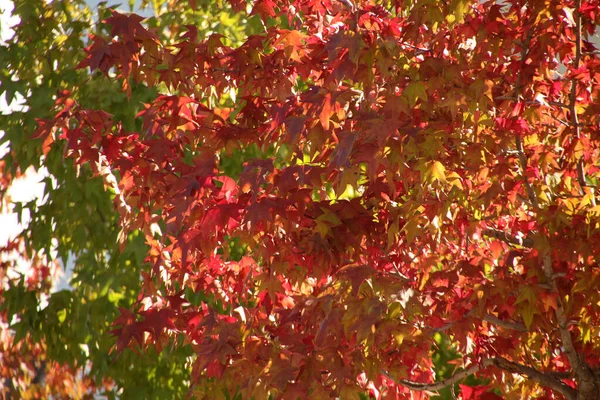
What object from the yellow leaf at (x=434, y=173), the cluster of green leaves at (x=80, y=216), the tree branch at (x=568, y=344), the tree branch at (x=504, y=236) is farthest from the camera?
the cluster of green leaves at (x=80, y=216)

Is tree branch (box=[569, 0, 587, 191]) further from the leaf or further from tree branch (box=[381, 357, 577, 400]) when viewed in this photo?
tree branch (box=[381, 357, 577, 400])

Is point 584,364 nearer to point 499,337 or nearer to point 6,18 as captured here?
point 499,337

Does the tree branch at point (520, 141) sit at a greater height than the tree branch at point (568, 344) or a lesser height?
greater

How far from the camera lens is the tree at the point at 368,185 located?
1.88 metres

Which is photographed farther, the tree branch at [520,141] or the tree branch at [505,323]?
the tree branch at [505,323]

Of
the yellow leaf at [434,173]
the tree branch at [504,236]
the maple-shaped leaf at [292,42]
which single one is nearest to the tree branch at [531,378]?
the tree branch at [504,236]

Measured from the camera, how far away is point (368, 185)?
2221mm

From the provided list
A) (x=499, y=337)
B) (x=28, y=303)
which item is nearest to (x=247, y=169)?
(x=499, y=337)

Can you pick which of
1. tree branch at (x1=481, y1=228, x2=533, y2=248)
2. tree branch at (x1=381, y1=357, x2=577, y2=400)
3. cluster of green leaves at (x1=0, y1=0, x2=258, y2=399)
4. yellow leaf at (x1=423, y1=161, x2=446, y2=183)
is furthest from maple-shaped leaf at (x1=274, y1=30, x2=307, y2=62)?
cluster of green leaves at (x1=0, y1=0, x2=258, y2=399)

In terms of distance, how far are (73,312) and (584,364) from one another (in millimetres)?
2523

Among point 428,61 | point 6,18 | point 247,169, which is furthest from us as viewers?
point 6,18

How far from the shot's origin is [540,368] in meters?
2.71

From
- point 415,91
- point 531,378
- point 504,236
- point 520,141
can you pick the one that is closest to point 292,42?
point 415,91

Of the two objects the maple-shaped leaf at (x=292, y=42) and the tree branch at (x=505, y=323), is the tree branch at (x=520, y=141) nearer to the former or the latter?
the tree branch at (x=505, y=323)
